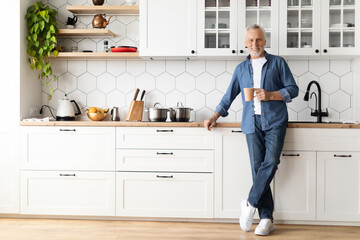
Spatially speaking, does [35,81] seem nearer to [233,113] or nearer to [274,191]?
[233,113]

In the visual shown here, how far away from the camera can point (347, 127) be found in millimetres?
3291

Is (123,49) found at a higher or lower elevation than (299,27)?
lower

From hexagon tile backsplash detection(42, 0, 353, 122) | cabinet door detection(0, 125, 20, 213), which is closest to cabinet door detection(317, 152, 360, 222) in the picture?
hexagon tile backsplash detection(42, 0, 353, 122)

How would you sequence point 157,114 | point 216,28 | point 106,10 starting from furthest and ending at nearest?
point 106,10, point 216,28, point 157,114

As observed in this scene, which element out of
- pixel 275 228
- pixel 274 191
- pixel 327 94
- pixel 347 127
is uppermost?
pixel 327 94

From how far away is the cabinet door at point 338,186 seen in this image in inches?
130

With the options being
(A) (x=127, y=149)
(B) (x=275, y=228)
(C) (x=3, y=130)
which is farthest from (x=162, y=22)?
(B) (x=275, y=228)

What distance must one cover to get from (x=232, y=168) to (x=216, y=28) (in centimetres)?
126

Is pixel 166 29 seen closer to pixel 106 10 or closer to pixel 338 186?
pixel 106 10

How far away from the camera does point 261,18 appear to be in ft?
11.9

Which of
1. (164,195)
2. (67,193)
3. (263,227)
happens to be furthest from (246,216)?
(67,193)

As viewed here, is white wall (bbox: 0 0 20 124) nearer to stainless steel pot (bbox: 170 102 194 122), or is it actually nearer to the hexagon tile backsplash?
the hexagon tile backsplash

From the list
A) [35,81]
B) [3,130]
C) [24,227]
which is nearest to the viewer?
[24,227]

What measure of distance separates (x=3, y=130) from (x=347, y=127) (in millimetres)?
2874
